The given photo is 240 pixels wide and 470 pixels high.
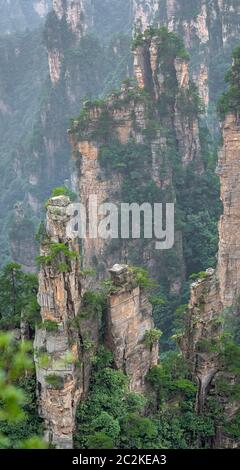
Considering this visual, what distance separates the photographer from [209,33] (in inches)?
2176

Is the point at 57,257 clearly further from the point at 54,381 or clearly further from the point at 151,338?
the point at 151,338

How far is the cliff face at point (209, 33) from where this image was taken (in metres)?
53.2

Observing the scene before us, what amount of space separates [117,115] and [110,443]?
19.4 m

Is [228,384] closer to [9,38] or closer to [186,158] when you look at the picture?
[186,158]

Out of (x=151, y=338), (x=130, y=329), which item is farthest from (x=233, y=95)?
(x=130, y=329)

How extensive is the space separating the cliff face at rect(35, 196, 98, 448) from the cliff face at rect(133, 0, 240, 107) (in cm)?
3739

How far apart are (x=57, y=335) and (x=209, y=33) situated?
43.2 metres

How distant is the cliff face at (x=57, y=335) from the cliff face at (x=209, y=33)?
37.4 m

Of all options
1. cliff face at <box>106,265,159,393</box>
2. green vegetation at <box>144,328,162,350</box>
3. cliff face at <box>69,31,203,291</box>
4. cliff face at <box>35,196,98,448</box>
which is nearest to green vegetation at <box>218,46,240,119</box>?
cliff face at <box>69,31,203,291</box>

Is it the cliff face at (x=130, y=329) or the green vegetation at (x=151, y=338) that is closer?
the cliff face at (x=130, y=329)

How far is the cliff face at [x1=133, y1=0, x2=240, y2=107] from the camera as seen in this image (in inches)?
2095

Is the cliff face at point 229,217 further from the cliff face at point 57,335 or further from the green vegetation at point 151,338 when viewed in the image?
the cliff face at point 57,335

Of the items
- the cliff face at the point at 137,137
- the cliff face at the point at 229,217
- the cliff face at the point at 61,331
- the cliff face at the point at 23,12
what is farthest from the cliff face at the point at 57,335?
the cliff face at the point at 23,12

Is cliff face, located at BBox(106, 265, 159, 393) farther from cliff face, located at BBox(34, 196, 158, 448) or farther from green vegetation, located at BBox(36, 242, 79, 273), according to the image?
green vegetation, located at BBox(36, 242, 79, 273)
